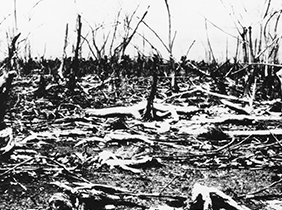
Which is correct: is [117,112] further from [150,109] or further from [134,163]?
[134,163]

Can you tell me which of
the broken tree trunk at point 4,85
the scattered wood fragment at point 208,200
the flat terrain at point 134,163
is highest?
the broken tree trunk at point 4,85

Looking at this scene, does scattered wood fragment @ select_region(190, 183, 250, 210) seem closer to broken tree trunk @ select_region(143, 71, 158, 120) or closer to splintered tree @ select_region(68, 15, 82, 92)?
broken tree trunk @ select_region(143, 71, 158, 120)

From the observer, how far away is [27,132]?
3.75 m

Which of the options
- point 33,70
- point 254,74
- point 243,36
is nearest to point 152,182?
point 254,74

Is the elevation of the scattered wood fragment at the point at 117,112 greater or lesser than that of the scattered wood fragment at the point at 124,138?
greater

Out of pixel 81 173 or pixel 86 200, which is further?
pixel 81 173

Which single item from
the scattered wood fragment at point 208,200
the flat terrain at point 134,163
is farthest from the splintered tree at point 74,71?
the scattered wood fragment at point 208,200

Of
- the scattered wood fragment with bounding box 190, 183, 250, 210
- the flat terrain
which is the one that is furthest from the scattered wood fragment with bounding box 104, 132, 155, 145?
the scattered wood fragment with bounding box 190, 183, 250, 210

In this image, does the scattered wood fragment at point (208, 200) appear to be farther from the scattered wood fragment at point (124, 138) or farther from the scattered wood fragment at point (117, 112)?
the scattered wood fragment at point (117, 112)

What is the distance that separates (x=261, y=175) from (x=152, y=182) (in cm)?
80

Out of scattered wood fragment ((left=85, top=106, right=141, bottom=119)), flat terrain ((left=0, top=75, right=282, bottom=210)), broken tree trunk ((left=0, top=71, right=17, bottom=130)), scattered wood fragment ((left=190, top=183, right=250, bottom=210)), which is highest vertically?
broken tree trunk ((left=0, top=71, right=17, bottom=130))

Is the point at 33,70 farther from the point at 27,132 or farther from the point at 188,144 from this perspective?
the point at 188,144

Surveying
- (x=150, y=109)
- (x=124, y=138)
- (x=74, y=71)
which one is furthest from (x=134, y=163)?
(x=74, y=71)

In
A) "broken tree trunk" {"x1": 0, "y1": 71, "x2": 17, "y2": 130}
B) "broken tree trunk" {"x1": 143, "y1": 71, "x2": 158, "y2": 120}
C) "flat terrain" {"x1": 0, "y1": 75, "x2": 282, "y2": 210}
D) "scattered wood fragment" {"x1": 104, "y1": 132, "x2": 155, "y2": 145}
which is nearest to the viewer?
"flat terrain" {"x1": 0, "y1": 75, "x2": 282, "y2": 210}
